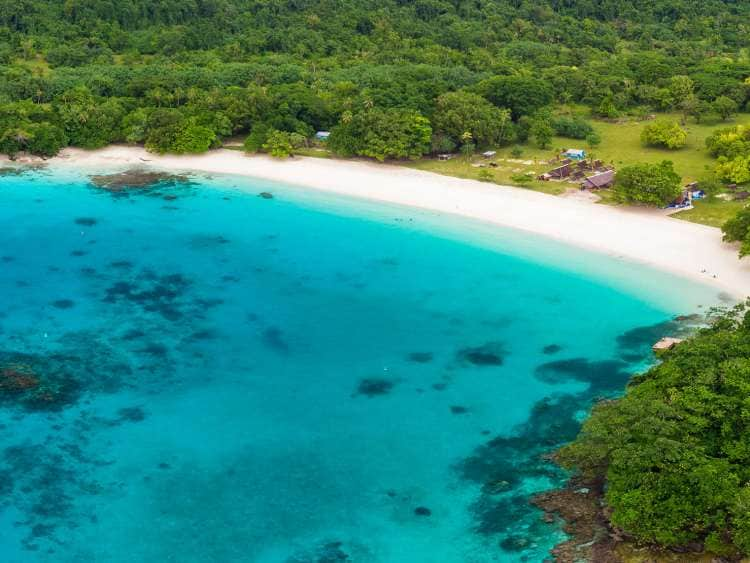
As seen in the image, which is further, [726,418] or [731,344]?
[731,344]

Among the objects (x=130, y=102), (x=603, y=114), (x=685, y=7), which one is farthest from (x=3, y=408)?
(x=685, y=7)

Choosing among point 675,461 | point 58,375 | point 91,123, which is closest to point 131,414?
point 58,375

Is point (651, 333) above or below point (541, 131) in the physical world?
below

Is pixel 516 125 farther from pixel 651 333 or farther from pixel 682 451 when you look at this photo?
pixel 682 451

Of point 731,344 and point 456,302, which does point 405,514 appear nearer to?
point 731,344

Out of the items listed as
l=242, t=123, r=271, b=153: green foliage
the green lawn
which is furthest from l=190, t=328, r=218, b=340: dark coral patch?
l=242, t=123, r=271, b=153: green foliage

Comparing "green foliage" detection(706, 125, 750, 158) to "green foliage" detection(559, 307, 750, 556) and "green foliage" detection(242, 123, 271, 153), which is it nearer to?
"green foliage" detection(559, 307, 750, 556)

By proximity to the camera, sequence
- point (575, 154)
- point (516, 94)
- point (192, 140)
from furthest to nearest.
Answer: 1. point (516, 94)
2. point (192, 140)
3. point (575, 154)
